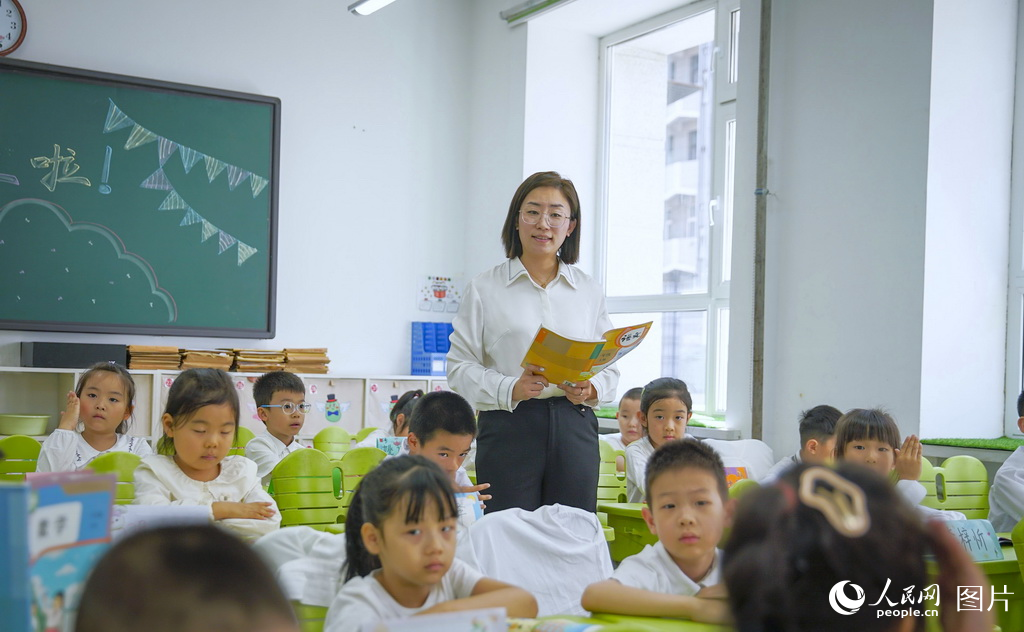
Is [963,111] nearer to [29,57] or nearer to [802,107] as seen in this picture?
[802,107]

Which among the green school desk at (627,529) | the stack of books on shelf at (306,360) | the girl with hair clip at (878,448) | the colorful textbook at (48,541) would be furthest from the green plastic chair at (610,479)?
the colorful textbook at (48,541)

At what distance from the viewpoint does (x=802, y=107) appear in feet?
15.6

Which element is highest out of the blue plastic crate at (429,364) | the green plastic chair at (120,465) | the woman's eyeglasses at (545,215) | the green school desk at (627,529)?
the woman's eyeglasses at (545,215)

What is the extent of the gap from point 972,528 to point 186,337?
15.3ft

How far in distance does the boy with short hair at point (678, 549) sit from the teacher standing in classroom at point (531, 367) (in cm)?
47

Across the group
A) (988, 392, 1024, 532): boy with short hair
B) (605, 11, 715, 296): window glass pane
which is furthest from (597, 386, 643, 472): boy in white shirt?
(988, 392, 1024, 532): boy with short hair

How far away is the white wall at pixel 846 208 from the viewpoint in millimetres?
4234

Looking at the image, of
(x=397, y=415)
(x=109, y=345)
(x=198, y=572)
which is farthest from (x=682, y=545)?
(x=109, y=345)

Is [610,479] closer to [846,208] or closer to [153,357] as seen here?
[846,208]

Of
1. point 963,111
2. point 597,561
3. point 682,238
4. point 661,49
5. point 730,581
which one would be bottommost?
point 597,561

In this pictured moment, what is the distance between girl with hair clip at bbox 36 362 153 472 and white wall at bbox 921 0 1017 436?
135 inches

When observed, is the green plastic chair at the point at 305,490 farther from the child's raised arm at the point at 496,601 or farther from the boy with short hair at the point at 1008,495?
the boy with short hair at the point at 1008,495

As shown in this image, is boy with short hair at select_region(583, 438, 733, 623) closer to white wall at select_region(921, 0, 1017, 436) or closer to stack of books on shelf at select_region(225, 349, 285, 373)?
white wall at select_region(921, 0, 1017, 436)

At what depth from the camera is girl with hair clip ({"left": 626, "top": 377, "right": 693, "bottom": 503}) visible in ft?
11.9
